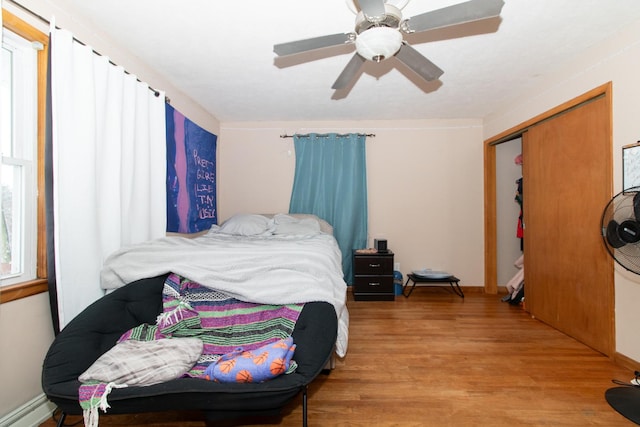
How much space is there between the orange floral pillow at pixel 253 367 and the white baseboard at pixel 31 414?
1016 millimetres

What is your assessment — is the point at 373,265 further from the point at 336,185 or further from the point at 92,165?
the point at 92,165

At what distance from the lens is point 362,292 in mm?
3578

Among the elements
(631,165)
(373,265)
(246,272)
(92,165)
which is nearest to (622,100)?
(631,165)

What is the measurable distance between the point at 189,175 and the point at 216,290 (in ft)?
5.91

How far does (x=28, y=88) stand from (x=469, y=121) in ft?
14.3

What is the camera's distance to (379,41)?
4.58ft

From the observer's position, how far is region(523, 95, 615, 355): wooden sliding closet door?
2.20 m

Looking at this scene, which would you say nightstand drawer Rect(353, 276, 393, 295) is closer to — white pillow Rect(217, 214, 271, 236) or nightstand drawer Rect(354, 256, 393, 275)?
nightstand drawer Rect(354, 256, 393, 275)

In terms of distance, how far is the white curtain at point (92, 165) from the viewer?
62.9 inches

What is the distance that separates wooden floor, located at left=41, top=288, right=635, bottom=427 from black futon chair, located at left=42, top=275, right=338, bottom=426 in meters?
0.40

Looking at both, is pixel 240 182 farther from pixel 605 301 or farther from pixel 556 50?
pixel 605 301

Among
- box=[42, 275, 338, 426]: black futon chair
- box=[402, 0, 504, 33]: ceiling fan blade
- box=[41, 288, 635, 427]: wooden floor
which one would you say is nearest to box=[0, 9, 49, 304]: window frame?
box=[42, 275, 338, 426]: black futon chair

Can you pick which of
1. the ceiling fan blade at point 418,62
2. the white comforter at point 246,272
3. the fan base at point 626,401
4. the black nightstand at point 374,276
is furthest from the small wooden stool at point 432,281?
the ceiling fan blade at point 418,62

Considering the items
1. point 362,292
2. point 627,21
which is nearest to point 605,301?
point 627,21
